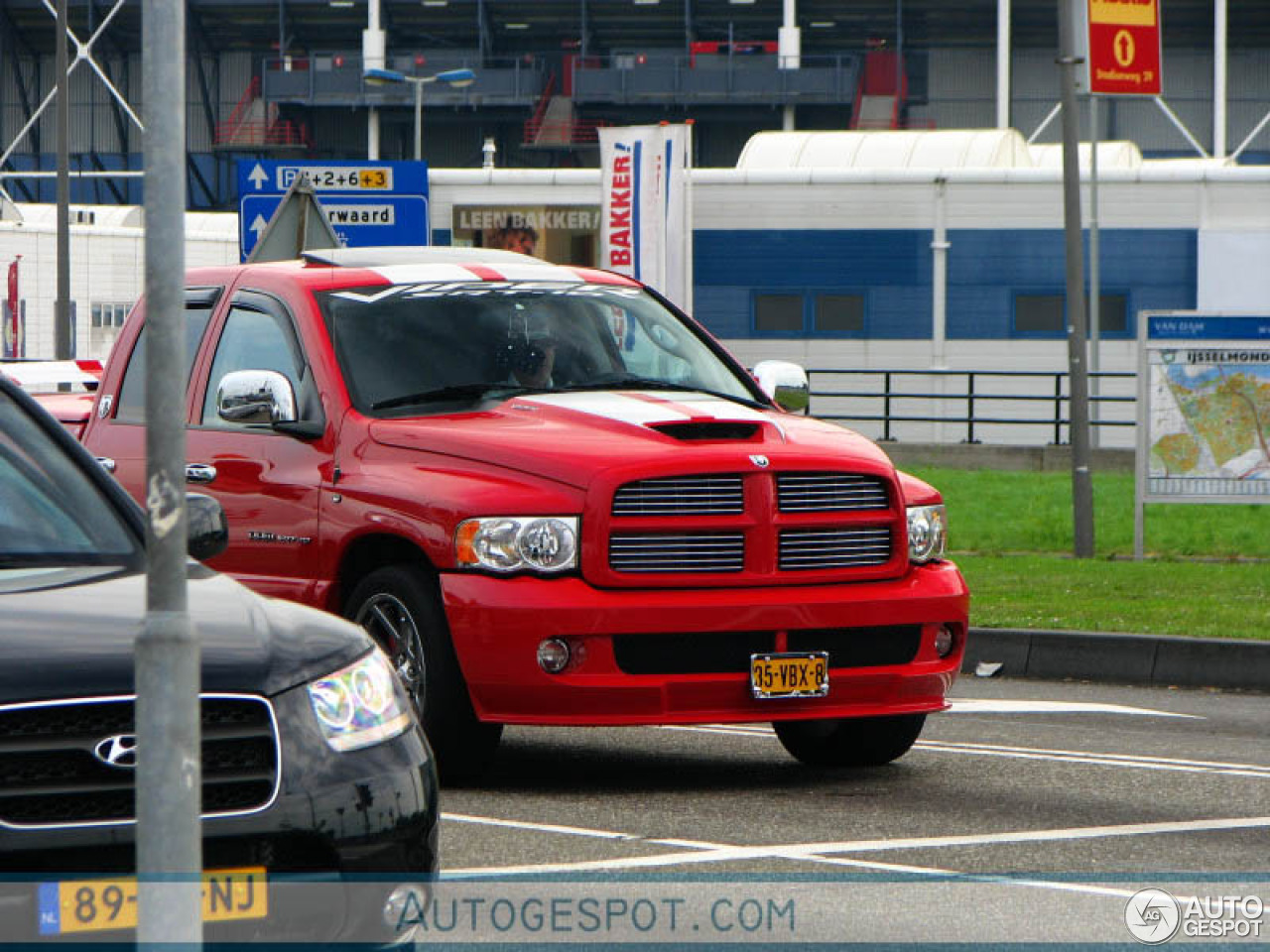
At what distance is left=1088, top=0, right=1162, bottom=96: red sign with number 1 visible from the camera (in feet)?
64.6

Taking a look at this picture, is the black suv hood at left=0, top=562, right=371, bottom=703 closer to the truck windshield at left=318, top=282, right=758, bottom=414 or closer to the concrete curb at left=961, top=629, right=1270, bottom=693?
the truck windshield at left=318, top=282, right=758, bottom=414

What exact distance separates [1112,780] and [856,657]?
1.08 meters

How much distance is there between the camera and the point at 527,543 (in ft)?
26.7

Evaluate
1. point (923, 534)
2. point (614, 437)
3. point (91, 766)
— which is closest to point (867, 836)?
point (923, 534)

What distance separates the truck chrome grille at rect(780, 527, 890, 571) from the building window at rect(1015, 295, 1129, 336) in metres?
27.7

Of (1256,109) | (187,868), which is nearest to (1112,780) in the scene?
(187,868)

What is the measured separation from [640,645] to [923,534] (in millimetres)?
1272

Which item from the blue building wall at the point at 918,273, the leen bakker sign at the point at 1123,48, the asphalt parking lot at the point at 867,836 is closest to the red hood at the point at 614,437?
the asphalt parking lot at the point at 867,836

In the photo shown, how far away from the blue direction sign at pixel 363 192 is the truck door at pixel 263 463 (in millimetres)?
9698

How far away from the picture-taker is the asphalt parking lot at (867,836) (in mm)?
6168

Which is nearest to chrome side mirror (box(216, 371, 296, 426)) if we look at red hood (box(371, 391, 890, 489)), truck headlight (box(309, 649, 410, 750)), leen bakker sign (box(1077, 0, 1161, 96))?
red hood (box(371, 391, 890, 489))

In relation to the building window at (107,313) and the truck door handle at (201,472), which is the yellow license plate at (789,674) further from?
the building window at (107,313)

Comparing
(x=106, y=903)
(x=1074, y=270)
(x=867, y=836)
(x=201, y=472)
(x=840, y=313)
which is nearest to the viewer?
(x=106, y=903)

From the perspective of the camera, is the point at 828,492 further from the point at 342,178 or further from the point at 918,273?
the point at 918,273
